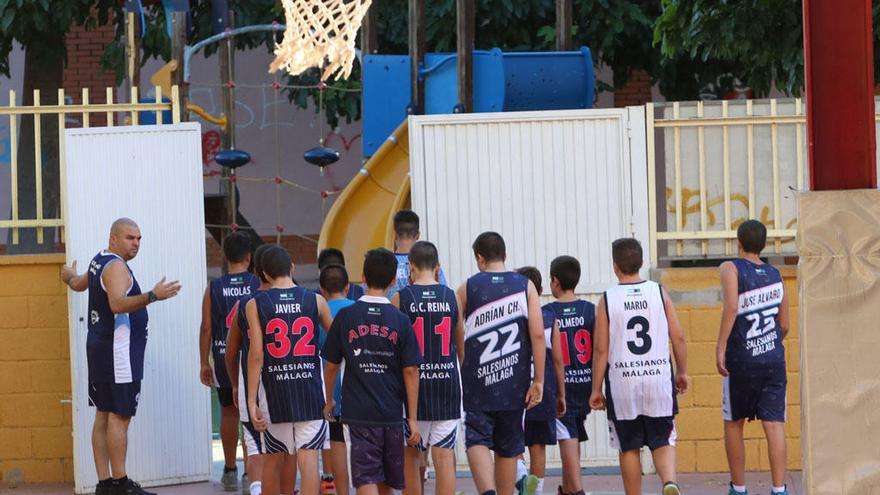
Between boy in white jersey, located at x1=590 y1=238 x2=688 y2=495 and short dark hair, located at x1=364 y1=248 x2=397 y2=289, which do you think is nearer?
short dark hair, located at x1=364 y1=248 x2=397 y2=289

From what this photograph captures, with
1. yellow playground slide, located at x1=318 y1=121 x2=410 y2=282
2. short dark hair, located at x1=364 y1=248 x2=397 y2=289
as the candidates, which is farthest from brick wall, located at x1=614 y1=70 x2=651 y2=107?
short dark hair, located at x1=364 y1=248 x2=397 y2=289

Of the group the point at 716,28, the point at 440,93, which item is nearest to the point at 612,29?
the point at 716,28

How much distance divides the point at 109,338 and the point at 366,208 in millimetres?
3510

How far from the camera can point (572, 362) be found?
9227 mm

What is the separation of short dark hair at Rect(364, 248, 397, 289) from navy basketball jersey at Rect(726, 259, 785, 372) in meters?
2.39

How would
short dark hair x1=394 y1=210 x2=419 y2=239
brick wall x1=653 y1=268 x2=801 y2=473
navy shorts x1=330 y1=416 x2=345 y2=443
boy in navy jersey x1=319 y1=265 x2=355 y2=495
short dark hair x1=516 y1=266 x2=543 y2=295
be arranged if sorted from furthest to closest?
brick wall x1=653 y1=268 x2=801 y2=473, short dark hair x1=394 y1=210 x2=419 y2=239, short dark hair x1=516 y1=266 x2=543 y2=295, navy shorts x1=330 y1=416 x2=345 y2=443, boy in navy jersey x1=319 y1=265 x2=355 y2=495

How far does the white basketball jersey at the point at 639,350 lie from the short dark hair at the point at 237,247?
8.67 feet

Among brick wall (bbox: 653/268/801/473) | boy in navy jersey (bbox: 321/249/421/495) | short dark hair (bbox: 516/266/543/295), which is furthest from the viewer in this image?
brick wall (bbox: 653/268/801/473)

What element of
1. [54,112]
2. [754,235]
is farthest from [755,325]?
[54,112]

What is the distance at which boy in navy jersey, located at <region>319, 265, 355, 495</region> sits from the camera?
29.5ft

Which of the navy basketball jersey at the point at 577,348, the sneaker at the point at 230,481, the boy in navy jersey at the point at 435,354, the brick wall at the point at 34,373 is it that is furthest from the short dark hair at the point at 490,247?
the brick wall at the point at 34,373

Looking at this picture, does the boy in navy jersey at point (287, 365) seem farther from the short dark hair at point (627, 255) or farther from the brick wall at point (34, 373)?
the brick wall at point (34, 373)

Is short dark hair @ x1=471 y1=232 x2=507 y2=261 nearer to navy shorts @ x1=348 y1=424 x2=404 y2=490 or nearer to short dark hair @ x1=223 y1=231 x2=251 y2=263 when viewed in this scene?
navy shorts @ x1=348 y1=424 x2=404 y2=490

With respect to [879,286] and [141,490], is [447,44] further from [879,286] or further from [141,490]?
[879,286]
